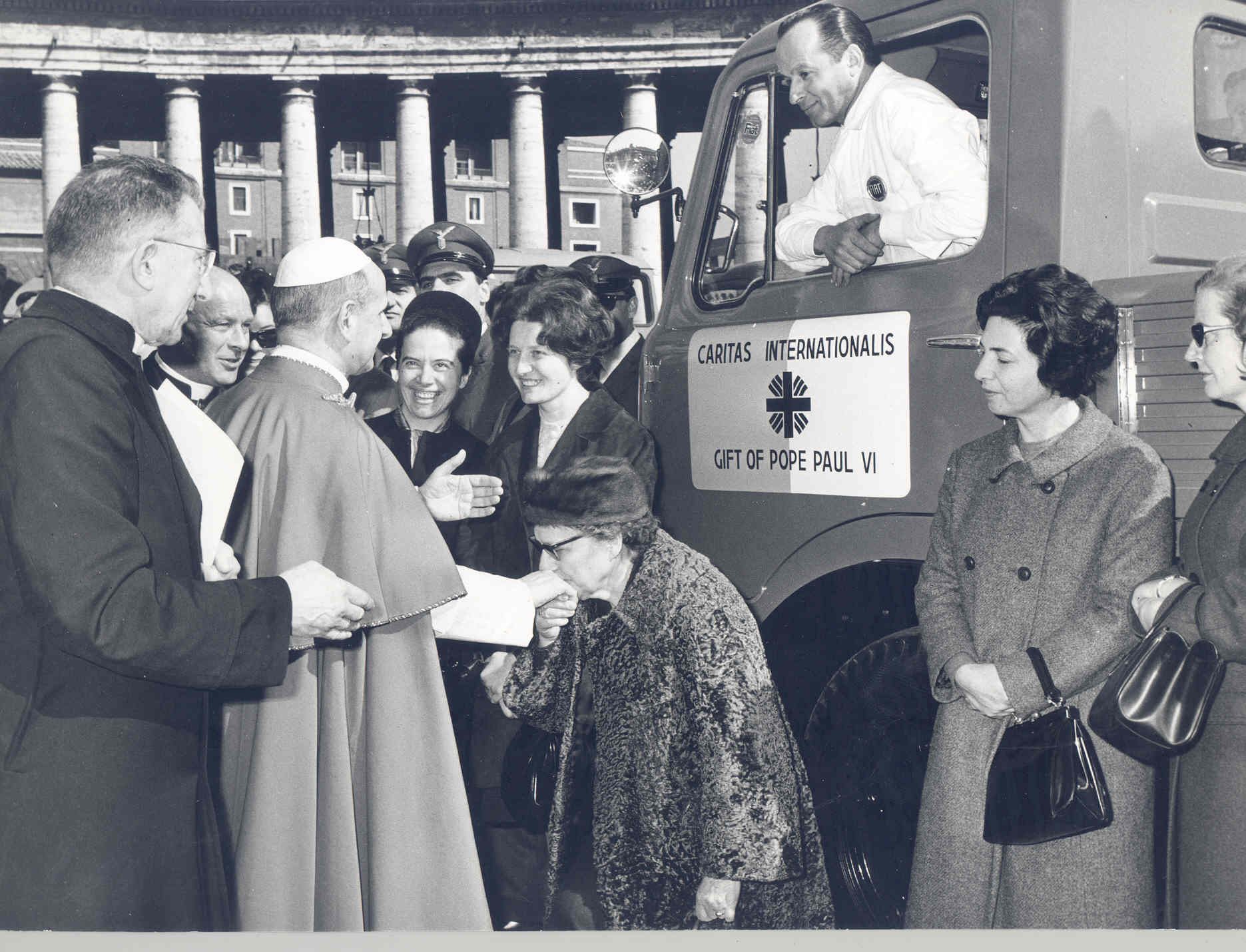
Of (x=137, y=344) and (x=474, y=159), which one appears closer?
(x=137, y=344)

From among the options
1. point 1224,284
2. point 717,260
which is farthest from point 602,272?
point 1224,284

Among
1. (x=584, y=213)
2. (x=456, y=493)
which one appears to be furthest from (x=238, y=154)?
(x=456, y=493)

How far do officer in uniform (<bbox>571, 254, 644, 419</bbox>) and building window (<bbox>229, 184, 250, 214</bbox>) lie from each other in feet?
153

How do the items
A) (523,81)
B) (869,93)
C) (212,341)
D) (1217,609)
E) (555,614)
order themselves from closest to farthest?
(1217,609)
(555,614)
(869,93)
(212,341)
(523,81)

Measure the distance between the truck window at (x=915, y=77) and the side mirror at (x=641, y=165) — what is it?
17.9 inches

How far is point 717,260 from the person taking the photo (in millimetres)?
3717

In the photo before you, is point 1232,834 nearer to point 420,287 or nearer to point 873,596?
point 873,596

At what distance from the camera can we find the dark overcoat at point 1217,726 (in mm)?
2264

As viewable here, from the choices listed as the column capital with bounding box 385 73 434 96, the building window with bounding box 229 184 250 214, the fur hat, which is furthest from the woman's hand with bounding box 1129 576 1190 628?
the building window with bounding box 229 184 250 214

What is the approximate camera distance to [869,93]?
124 inches

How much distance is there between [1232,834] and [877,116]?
5.94 feet

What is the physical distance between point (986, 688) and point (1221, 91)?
1.60 meters

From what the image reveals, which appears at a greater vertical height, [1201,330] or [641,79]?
[641,79]

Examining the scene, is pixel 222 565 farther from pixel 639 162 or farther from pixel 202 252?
pixel 639 162
